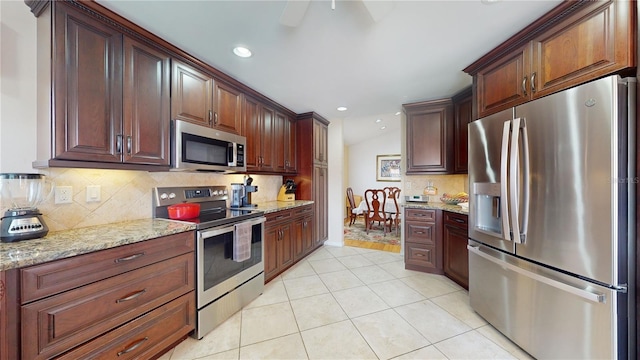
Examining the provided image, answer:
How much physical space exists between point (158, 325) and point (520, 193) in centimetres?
258

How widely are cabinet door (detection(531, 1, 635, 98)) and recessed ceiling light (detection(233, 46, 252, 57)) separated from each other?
7.25 feet

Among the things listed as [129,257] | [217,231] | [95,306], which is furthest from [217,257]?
[95,306]

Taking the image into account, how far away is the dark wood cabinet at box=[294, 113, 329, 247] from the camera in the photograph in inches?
145

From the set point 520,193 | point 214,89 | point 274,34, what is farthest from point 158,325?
point 520,193

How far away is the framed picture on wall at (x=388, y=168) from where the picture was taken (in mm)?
7226

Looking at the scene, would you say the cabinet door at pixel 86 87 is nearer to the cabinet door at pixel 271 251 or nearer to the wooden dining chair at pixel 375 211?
the cabinet door at pixel 271 251

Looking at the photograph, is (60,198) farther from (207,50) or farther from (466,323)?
(466,323)

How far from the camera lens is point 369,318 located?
199cm

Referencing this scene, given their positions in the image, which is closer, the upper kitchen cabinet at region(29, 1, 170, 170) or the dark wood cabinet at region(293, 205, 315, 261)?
the upper kitchen cabinet at region(29, 1, 170, 170)

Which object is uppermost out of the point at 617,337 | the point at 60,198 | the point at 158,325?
the point at 60,198

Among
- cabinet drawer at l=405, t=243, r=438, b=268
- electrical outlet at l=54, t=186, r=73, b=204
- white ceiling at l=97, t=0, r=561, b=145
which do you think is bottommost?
A: cabinet drawer at l=405, t=243, r=438, b=268

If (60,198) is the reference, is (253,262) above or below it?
below

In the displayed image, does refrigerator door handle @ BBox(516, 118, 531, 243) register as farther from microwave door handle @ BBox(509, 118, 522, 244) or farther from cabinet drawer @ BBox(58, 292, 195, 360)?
cabinet drawer @ BBox(58, 292, 195, 360)

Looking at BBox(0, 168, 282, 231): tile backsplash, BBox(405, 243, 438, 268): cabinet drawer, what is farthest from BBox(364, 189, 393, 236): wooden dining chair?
BBox(0, 168, 282, 231): tile backsplash
